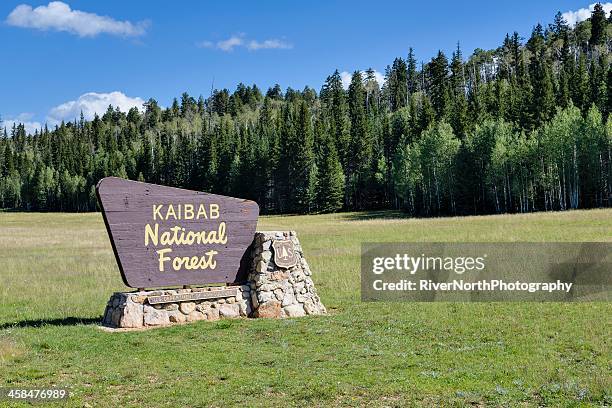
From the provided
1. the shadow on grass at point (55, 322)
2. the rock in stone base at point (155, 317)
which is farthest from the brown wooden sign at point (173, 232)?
the shadow on grass at point (55, 322)

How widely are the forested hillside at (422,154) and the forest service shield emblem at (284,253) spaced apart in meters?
59.7

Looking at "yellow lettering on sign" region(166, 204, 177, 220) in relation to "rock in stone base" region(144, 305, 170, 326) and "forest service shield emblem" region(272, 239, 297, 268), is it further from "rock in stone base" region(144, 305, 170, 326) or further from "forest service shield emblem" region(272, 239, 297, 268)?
"forest service shield emblem" region(272, 239, 297, 268)

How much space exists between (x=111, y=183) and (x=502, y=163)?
6356 cm

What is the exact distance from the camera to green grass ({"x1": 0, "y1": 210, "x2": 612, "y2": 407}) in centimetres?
815

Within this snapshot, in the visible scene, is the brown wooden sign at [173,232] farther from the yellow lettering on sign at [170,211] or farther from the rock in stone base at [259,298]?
the rock in stone base at [259,298]

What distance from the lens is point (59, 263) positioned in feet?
96.5

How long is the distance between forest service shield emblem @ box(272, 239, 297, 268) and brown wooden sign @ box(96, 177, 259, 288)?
36.7 inches

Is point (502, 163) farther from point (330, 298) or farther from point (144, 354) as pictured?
point (144, 354)

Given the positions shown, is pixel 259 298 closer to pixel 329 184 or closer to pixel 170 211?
pixel 170 211

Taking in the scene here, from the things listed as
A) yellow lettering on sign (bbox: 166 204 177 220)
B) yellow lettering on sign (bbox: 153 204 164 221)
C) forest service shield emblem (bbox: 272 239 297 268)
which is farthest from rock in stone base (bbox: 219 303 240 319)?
yellow lettering on sign (bbox: 153 204 164 221)

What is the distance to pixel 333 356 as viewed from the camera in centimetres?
1065

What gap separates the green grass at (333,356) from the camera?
321 inches

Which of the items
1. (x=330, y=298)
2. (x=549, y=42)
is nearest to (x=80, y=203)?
(x=330, y=298)

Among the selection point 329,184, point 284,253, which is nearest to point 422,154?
point 329,184
